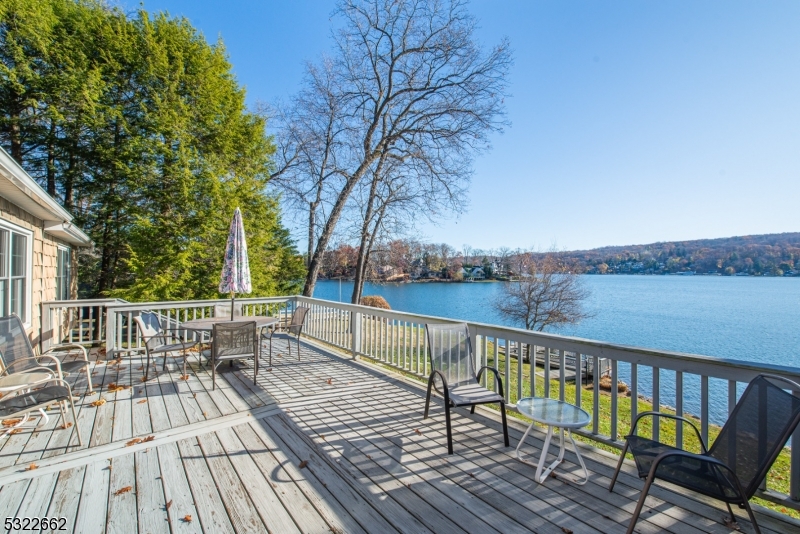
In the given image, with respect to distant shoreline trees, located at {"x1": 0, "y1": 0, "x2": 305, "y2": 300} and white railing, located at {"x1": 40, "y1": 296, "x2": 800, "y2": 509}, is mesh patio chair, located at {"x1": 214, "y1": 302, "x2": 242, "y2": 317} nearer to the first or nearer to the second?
white railing, located at {"x1": 40, "y1": 296, "x2": 800, "y2": 509}

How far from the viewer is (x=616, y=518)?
81.1 inches

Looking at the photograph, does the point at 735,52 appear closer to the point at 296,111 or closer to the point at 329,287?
the point at 296,111

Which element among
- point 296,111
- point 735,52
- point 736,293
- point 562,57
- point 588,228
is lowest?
point 736,293

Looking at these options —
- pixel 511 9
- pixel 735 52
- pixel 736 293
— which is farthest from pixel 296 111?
pixel 736 293

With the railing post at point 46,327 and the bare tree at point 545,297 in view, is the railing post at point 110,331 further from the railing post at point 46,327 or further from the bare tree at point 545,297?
the bare tree at point 545,297

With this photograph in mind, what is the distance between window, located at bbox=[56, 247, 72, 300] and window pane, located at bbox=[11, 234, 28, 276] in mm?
2710

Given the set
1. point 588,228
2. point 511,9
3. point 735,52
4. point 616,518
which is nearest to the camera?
point 616,518

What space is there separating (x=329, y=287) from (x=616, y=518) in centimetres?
2373

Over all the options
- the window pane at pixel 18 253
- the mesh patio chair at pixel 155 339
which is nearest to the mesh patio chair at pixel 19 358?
the mesh patio chair at pixel 155 339

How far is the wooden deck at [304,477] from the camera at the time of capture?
2.03 meters

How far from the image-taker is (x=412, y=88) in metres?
11.7

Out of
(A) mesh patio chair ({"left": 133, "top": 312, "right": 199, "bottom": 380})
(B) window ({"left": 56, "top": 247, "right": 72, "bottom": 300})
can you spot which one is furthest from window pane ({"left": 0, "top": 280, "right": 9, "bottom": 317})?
(B) window ({"left": 56, "top": 247, "right": 72, "bottom": 300})

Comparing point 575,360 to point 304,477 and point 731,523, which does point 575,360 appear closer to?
point 731,523

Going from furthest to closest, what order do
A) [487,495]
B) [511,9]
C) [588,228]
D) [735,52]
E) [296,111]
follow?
[588,228]
[296,111]
[511,9]
[735,52]
[487,495]
